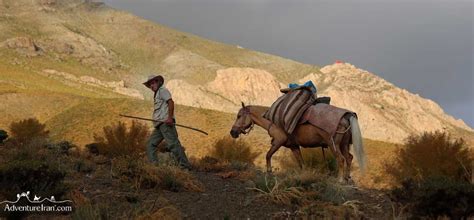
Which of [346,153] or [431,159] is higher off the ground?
[431,159]

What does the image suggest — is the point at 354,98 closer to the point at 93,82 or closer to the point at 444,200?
the point at 93,82

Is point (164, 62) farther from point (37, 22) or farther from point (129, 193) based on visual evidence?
point (129, 193)

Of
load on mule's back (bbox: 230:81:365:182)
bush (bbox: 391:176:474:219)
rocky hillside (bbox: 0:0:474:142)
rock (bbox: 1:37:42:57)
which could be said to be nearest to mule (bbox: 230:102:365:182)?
load on mule's back (bbox: 230:81:365:182)

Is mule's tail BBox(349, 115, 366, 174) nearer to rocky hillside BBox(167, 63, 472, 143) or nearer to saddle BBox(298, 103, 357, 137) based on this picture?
saddle BBox(298, 103, 357, 137)

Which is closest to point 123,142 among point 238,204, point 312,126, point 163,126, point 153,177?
point 163,126

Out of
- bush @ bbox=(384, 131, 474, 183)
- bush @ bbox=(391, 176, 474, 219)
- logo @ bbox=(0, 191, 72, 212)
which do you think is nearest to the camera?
logo @ bbox=(0, 191, 72, 212)

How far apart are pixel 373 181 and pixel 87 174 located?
15.0 metres

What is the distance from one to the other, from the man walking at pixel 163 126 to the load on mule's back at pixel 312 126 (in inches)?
82.3

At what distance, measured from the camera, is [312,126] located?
11.7 m

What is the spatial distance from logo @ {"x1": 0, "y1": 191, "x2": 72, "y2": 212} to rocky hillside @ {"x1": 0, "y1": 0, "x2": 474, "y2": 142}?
39.3 metres

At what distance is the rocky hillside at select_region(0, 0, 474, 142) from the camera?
71.5m

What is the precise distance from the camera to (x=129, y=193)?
848cm

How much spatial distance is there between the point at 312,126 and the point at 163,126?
3059 millimetres

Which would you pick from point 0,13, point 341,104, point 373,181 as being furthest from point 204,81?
point 373,181
